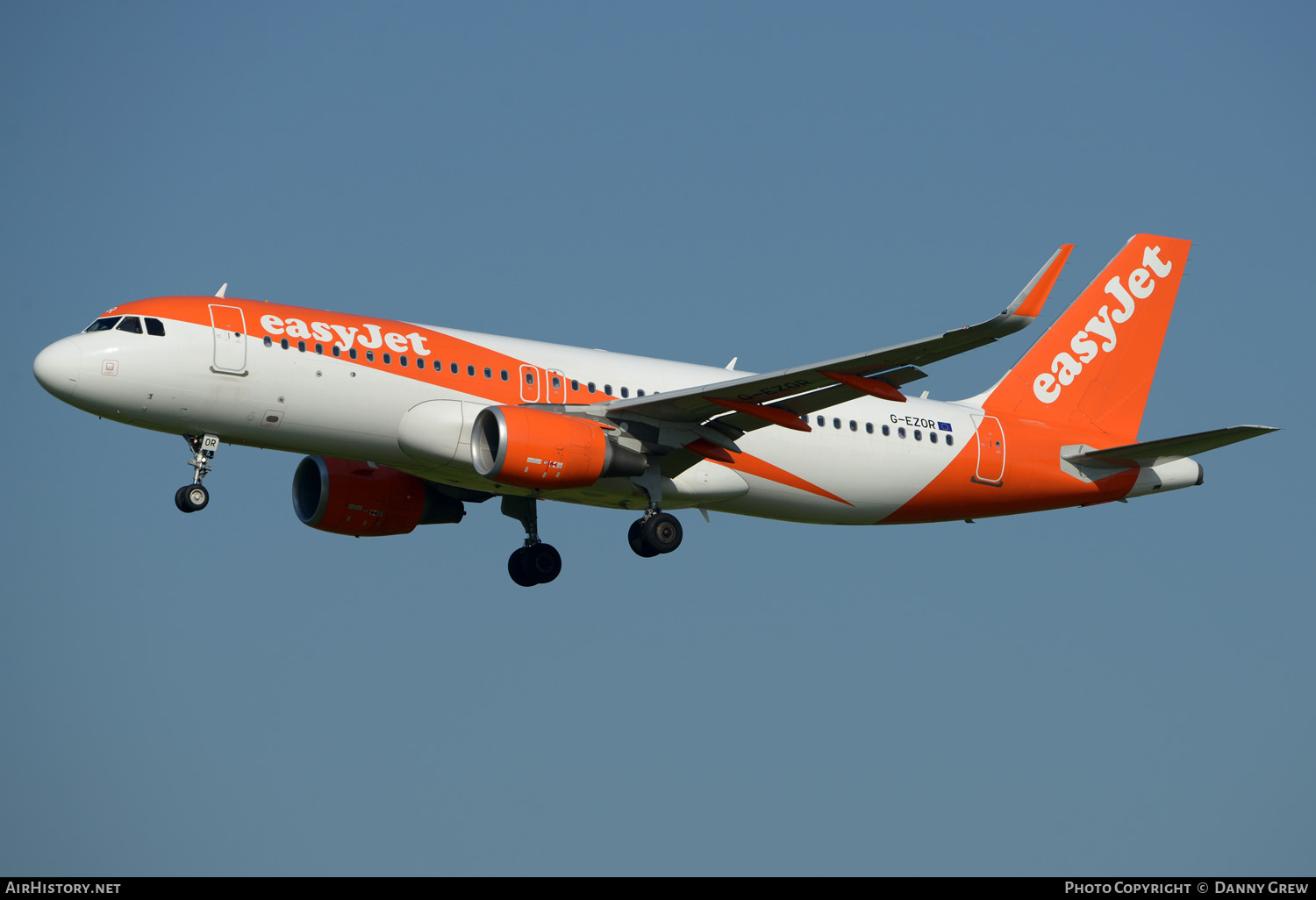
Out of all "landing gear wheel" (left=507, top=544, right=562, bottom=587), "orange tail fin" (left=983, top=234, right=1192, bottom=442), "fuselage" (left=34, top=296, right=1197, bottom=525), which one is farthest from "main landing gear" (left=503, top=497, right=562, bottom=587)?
"orange tail fin" (left=983, top=234, right=1192, bottom=442)

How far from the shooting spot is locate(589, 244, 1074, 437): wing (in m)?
27.6

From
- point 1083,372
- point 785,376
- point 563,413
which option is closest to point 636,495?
point 563,413

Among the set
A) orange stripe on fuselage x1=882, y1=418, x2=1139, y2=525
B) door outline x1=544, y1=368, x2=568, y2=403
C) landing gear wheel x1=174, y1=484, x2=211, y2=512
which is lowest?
landing gear wheel x1=174, y1=484, x2=211, y2=512

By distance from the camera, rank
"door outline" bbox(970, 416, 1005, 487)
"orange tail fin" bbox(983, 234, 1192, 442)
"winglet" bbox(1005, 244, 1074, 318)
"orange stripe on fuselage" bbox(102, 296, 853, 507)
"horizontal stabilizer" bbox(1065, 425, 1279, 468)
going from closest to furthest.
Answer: "winglet" bbox(1005, 244, 1074, 318)
"orange stripe on fuselage" bbox(102, 296, 853, 507)
"horizontal stabilizer" bbox(1065, 425, 1279, 468)
"door outline" bbox(970, 416, 1005, 487)
"orange tail fin" bbox(983, 234, 1192, 442)

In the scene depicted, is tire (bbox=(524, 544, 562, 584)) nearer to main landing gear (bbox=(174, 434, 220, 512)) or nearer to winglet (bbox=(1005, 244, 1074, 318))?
main landing gear (bbox=(174, 434, 220, 512))

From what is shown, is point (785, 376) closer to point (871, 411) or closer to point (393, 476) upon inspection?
point (871, 411)

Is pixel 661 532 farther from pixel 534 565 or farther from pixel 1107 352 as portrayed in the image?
pixel 1107 352

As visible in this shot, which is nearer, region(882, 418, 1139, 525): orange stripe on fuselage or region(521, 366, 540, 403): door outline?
region(521, 366, 540, 403): door outline

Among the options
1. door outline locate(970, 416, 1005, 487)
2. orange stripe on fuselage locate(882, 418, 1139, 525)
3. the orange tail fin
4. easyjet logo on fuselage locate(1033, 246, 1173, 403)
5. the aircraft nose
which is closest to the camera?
the aircraft nose

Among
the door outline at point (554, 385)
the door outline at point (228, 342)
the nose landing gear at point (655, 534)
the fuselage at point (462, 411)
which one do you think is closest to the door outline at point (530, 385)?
the fuselage at point (462, 411)

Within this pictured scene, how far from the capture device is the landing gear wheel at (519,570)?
38375mm

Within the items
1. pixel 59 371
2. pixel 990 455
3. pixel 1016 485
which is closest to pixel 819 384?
pixel 990 455

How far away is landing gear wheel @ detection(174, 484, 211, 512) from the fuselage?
1179 mm

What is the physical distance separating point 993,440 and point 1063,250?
1018cm
